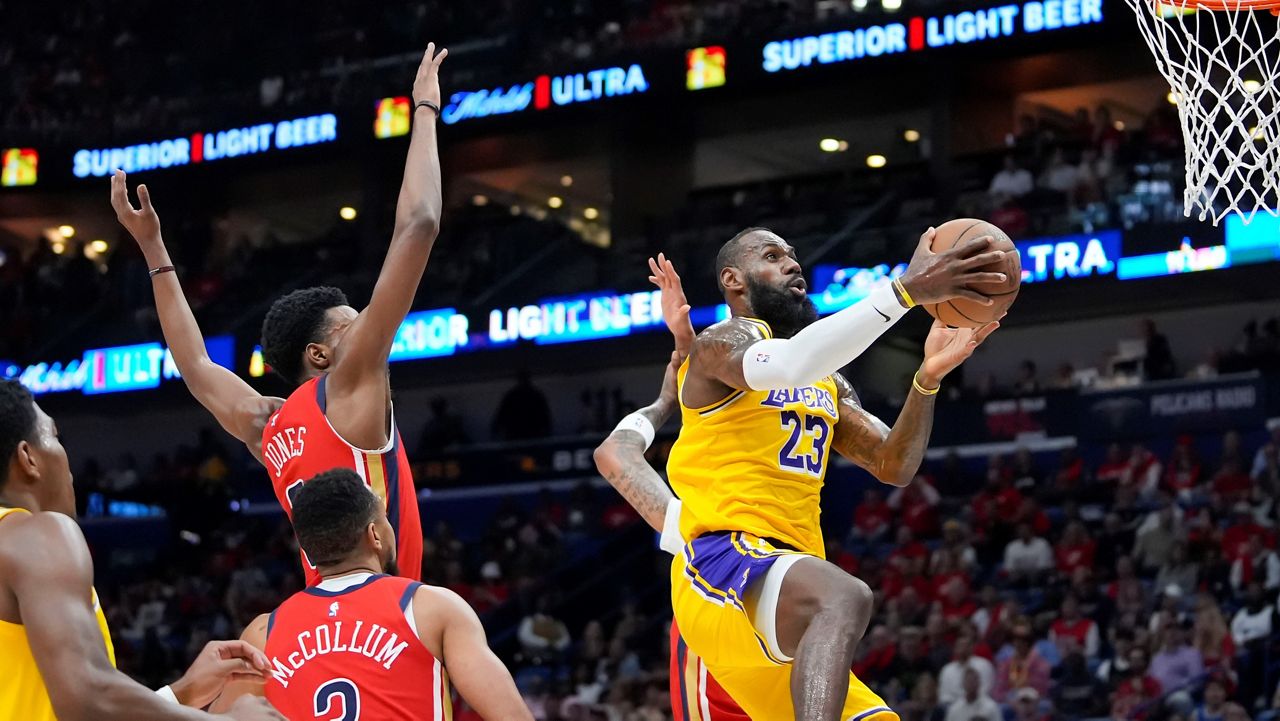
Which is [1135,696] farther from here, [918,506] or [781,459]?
[781,459]

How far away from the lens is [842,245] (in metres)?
16.8

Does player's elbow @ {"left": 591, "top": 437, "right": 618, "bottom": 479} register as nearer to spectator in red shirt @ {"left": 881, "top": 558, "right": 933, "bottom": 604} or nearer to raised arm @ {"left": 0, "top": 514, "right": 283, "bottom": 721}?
raised arm @ {"left": 0, "top": 514, "right": 283, "bottom": 721}

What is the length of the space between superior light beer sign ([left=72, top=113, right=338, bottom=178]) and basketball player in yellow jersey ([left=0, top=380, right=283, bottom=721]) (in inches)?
701

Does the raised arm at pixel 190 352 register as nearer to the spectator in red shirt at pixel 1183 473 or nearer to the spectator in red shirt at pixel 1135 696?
the spectator in red shirt at pixel 1135 696

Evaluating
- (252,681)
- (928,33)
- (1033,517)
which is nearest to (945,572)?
(1033,517)

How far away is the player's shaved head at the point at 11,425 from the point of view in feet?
10.9

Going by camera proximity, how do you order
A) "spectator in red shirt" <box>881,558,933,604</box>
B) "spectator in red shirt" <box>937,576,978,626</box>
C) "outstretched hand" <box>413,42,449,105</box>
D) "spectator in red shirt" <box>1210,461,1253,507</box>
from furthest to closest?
"spectator in red shirt" <box>881,558,933,604</box>
"spectator in red shirt" <box>1210,461,1253,507</box>
"spectator in red shirt" <box>937,576,978,626</box>
"outstretched hand" <box>413,42,449,105</box>

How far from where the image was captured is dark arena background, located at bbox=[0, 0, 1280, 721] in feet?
44.1

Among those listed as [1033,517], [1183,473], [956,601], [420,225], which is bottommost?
[956,601]

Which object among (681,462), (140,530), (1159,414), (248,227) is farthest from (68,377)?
(681,462)

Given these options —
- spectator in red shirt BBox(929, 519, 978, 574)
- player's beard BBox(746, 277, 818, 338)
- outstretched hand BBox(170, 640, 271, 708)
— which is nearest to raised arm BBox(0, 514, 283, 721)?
outstretched hand BBox(170, 640, 271, 708)

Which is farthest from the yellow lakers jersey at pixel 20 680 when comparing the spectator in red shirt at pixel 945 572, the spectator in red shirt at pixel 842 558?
the spectator in red shirt at pixel 842 558

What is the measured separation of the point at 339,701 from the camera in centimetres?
388

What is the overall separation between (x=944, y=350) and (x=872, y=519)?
10151 mm
